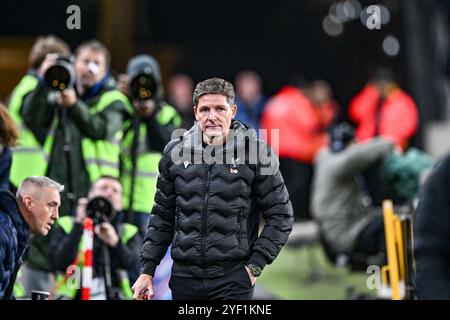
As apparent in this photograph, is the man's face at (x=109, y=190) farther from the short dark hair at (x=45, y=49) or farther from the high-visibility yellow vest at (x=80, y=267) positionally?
the short dark hair at (x=45, y=49)

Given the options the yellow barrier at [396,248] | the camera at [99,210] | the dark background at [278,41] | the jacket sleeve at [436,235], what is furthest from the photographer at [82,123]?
the jacket sleeve at [436,235]

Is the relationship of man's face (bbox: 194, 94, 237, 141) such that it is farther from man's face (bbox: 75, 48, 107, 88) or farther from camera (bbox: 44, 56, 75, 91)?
man's face (bbox: 75, 48, 107, 88)

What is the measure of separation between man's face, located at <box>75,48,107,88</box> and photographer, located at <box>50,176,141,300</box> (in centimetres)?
67

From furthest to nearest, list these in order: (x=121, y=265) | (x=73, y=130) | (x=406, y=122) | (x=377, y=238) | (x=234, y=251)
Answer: (x=406, y=122)
(x=377, y=238)
(x=73, y=130)
(x=121, y=265)
(x=234, y=251)

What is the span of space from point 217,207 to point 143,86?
1.51m

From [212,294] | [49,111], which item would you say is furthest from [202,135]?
[49,111]

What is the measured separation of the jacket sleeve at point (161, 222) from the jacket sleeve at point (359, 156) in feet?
9.75

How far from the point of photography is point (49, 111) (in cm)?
524

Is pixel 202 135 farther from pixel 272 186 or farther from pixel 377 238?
pixel 377 238

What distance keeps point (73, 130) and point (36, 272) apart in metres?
0.75

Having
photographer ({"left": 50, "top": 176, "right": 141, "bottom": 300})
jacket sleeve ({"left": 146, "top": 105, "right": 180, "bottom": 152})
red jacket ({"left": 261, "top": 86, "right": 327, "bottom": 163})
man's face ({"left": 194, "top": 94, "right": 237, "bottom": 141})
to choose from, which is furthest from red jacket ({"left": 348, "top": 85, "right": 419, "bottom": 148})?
man's face ({"left": 194, "top": 94, "right": 237, "bottom": 141})

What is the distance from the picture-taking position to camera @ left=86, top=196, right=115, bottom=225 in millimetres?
4848

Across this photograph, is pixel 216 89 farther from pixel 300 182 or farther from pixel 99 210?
pixel 300 182

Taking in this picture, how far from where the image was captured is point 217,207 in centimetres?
371
